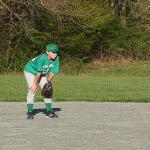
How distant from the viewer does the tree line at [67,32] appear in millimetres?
33781

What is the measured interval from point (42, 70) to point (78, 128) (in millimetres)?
1845

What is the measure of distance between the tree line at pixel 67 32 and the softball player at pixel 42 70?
20540mm

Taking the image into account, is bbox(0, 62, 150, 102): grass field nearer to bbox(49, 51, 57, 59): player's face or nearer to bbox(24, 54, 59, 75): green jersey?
bbox(24, 54, 59, 75): green jersey

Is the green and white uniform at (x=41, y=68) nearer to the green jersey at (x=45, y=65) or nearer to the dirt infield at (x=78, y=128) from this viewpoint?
the green jersey at (x=45, y=65)

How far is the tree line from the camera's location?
33781 millimetres

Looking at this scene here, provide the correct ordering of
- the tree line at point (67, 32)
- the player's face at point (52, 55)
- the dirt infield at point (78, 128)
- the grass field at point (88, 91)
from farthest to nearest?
1. the tree line at point (67, 32)
2. the grass field at point (88, 91)
3. the player's face at point (52, 55)
4. the dirt infield at point (78, 128)

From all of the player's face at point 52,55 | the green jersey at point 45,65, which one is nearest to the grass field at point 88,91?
the green jersey at point 45,65

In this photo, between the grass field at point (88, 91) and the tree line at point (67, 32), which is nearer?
the grass field at point (88, 91)

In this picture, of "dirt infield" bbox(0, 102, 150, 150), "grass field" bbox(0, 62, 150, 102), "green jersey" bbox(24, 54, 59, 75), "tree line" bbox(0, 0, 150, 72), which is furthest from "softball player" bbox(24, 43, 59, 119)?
"tree line" bbox(0, 0, 150, 72)

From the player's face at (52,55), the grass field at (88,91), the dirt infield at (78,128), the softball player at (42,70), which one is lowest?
the grass field at (88,91)

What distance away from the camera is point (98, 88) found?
2216 centimetres

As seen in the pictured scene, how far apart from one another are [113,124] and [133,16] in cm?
2899

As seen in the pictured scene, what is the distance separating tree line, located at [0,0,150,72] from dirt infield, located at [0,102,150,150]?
18120 millimetres

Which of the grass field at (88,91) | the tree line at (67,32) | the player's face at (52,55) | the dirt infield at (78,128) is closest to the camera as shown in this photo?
the dirt infield at (78,128)
